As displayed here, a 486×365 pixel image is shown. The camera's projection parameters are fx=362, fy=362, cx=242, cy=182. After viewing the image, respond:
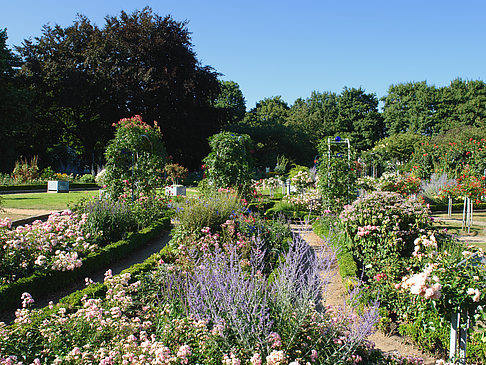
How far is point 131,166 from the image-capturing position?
939cm

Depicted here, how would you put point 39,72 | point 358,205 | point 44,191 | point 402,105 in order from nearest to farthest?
1. point 358,205
2. point 44,191
3. point 39,72
4. point 402,105

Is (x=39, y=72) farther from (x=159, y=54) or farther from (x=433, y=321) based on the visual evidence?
(x=433, y=321)

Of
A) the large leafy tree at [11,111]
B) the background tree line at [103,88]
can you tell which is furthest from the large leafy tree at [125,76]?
the large leafy tree at [11,111]

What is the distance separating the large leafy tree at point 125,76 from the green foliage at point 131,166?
→ 476 inches

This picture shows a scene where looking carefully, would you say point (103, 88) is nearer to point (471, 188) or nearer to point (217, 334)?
point (471, 188)

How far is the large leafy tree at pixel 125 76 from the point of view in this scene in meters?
20.6

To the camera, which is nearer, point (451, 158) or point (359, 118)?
point (451, 158)

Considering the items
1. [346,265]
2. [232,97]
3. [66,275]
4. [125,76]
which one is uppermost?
[232,97]

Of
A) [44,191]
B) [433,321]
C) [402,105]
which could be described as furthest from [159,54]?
[402,105]

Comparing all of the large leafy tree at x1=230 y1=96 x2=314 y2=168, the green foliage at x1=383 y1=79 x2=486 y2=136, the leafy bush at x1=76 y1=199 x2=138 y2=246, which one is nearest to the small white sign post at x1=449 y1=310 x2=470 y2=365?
the leafy bush at x1=76 y1=199 x2=138 y2=246

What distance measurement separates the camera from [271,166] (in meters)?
30.3

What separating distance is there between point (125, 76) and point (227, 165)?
550 inches

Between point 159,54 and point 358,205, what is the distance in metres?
19.4

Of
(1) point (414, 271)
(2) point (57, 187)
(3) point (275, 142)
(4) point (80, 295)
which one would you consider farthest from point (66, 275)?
(3) point (275, 142)
